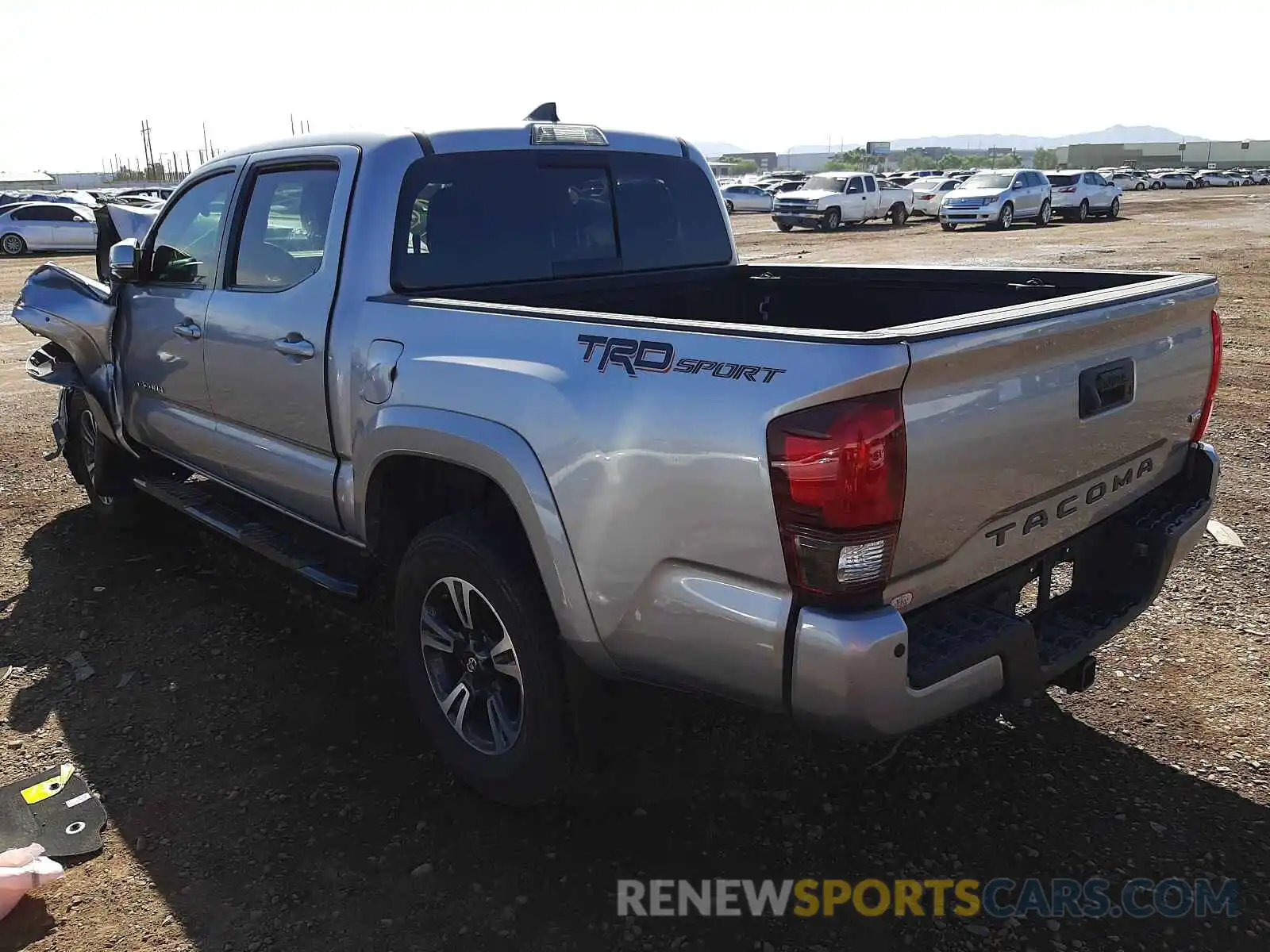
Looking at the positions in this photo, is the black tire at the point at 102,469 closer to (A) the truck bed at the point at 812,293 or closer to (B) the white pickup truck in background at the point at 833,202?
(A) the truck bed at the point at 812,293

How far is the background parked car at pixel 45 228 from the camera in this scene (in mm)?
26422

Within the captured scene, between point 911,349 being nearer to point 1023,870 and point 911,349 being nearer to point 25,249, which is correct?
point 1023,870

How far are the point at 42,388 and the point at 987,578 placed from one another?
1017 centimetres

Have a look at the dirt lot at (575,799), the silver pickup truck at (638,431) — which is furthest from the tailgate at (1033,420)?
the dirt lot at (575,799)

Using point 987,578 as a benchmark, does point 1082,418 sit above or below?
above

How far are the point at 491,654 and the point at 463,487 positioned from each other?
590 millimetres

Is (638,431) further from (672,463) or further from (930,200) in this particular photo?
(930,200)

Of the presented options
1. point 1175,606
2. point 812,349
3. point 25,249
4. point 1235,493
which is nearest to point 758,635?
point 812,349

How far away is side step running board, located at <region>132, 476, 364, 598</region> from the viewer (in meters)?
3.74

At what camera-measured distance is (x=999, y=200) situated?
29.0 meters

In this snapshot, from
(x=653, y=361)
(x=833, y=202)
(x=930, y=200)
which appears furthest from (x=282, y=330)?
(x=930, y=200)

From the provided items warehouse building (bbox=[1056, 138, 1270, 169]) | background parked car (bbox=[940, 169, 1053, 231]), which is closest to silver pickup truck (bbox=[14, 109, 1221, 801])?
background parked car (bbox=[940, 169, 1053, 231])

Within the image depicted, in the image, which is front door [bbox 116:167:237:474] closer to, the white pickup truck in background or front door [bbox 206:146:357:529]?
front door [bbox 206:146:357:529]

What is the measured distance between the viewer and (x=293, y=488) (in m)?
3.97
